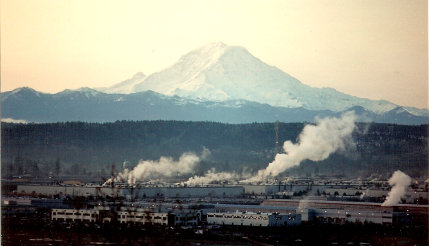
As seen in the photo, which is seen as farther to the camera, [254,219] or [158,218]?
[254,219]

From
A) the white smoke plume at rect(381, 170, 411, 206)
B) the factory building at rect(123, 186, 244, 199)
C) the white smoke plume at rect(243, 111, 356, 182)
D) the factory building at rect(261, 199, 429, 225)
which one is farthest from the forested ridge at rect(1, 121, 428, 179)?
the factory building at rect(261, 199, 429, 225)

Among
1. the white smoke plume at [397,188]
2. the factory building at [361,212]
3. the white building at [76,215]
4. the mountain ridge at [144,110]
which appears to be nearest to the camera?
the white building at [76,215]

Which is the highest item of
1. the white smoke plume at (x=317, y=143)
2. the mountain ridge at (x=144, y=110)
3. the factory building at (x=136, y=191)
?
the mountain ridge at (x=144, y=110)

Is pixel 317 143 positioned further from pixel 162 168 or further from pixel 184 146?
pixel 184 146

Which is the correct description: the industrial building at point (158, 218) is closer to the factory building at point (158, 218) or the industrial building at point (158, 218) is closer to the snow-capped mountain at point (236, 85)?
the factory building at point (158, 218)

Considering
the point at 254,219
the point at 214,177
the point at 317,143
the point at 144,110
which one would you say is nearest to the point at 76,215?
the point at 254,219

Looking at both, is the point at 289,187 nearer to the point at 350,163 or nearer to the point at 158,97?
the point at 350,163

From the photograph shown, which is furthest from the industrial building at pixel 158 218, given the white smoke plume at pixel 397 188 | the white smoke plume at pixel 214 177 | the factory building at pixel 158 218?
the white smoke plume at pixel 214 177

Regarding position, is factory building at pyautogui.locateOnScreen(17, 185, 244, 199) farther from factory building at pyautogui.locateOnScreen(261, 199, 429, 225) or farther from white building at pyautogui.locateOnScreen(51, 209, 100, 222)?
factory building at pyautogui.locateOnScreen(261, 199, 429, 225)

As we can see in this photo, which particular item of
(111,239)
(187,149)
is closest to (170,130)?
(187,149)
